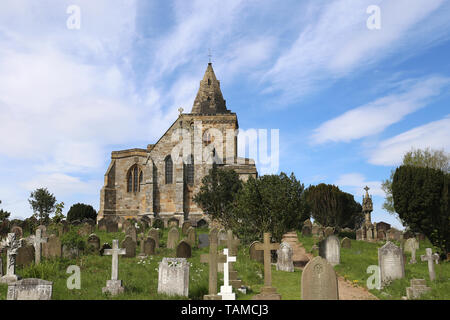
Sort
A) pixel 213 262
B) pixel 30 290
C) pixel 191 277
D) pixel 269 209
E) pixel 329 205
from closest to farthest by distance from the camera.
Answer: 1. pixel 30 290
2. pixel 213 262
3. pixel 191 277
4. pixel 269 209
5. pixel 329 205

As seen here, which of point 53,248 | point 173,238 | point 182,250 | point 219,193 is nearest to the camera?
point 53,248

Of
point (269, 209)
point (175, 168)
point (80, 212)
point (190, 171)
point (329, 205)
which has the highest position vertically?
point (175, 168)

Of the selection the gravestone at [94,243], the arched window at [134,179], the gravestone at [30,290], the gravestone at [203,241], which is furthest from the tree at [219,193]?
the gravestone at [30,290]

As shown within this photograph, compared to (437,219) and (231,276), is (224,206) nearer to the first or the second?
(437,219)

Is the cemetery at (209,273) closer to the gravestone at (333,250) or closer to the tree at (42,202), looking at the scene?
the gravestone at (333,250)

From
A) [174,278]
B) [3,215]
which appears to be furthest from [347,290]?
[3,215]

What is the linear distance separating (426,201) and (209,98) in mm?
27376

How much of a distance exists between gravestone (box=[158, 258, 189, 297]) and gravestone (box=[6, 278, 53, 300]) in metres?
2.94

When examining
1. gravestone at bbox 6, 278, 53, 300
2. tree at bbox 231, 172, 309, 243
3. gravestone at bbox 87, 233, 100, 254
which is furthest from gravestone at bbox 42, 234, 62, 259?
tree at bbox 231, 172, 309, 243

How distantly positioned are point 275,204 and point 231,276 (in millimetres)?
7373

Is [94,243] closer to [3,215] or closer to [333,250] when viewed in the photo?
[333,250]

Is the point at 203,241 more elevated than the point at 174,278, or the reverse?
the point at 203,241

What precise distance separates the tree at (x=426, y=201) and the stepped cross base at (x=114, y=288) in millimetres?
13651

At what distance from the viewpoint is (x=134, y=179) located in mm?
37750
